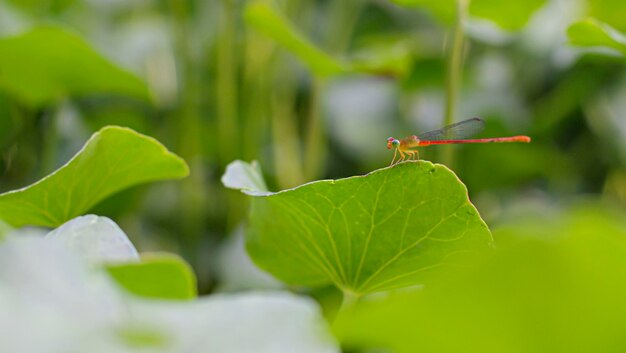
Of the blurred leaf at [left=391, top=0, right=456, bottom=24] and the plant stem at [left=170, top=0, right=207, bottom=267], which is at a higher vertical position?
the blurred leaf at [left=391, top=0, right=456, bottom=24]

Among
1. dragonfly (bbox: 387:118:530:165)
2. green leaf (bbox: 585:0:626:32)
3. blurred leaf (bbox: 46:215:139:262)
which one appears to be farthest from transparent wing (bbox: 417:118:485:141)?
blurred leaf (bbox: 46:215:139:262)

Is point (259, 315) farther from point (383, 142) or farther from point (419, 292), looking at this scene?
point (383, 142)

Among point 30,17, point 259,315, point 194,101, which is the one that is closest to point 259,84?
point 194,101

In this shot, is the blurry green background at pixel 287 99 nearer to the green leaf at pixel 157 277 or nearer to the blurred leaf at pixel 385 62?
the blurred leaf at pixel 385 62

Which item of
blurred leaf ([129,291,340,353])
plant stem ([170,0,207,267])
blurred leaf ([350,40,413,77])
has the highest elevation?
blurred leaf ([129,291,340,353])

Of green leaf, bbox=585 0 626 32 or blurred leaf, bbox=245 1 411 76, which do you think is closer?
blurred leaf, bbox=245 1 411 76

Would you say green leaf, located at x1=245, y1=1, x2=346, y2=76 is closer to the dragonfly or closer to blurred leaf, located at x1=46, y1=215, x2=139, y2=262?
the dragonfly

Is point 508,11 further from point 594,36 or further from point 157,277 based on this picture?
point 157,277

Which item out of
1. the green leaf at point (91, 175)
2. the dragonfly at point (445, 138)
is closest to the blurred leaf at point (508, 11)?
the dragonfly at point (445, 138)
